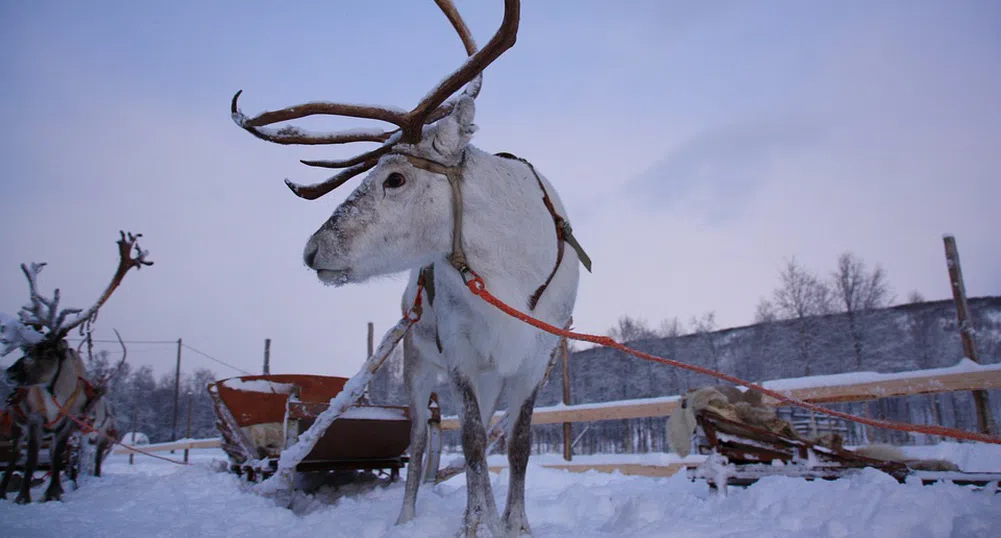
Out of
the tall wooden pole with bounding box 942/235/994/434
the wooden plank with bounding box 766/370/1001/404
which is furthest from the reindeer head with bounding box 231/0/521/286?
the tall wooden pole with bounding box 942/235/994/434

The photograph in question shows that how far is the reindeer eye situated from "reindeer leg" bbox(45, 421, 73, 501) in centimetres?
628

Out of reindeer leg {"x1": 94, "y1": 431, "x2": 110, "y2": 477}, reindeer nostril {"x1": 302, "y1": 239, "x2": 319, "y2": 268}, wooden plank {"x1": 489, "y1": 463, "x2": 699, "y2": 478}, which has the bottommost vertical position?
wooden plank {"x1": 489, "y1": 463, "x2": 699, "y2": 478}

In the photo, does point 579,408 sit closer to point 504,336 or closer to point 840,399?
point 840,399

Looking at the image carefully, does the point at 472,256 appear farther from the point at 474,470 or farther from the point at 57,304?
the point at 57,304

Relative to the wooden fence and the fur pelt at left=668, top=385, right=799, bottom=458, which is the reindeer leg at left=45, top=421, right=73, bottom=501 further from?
the wooden fence

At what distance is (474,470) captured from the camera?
3.09 m

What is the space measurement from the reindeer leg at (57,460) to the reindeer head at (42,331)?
2.32ft

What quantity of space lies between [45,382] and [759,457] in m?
8.57

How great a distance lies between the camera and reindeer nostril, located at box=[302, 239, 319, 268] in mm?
2740

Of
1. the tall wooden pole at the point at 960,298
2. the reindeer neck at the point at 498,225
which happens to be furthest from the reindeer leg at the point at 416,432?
the tall wooden pole at the point at 960,298

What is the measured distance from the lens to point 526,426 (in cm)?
348

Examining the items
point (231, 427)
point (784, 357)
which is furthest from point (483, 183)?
point (784, 357)

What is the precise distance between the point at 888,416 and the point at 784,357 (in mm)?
3403

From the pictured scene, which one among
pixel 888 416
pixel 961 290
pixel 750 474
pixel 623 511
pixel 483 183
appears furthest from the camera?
pixel 888 416
